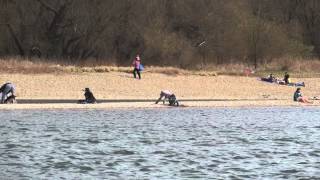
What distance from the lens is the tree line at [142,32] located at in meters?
62.8

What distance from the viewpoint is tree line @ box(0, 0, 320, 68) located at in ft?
206

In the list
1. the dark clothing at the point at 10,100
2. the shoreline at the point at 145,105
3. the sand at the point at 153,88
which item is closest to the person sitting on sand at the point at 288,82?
the sand at the point at 153,88

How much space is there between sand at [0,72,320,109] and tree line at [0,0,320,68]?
12.1m

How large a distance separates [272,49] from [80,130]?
160ft

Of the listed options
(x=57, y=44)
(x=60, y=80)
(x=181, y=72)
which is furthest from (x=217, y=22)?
(x=60, y=80)

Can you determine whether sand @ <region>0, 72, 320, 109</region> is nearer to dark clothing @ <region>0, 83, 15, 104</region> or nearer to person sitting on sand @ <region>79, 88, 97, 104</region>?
person sitting on sand @ <region>79, 88, 97, 104</region>

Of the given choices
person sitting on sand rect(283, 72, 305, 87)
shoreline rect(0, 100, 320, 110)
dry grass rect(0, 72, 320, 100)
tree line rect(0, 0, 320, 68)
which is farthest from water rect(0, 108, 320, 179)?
tree line rect(0, 0, 320, 68)

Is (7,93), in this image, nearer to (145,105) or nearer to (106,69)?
(145,105)

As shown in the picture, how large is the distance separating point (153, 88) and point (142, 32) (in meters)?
21.0

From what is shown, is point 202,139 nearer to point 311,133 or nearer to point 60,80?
point 311,133

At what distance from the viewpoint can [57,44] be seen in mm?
63625

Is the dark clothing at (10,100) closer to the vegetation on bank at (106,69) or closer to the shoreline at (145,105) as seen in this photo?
the shoreline at (145,105)

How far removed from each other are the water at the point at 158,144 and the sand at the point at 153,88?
4336 mm

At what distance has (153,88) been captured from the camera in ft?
149
